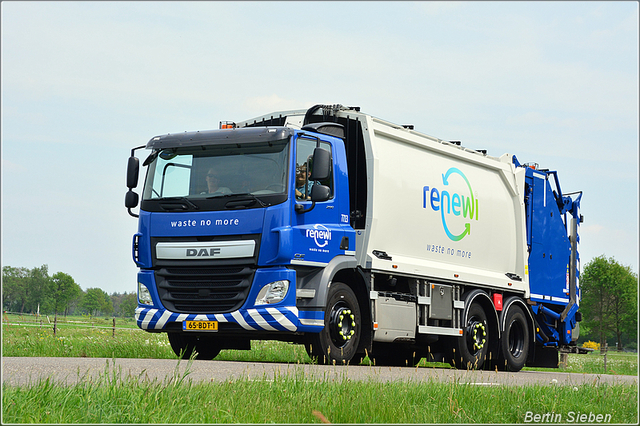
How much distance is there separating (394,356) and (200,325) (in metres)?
5.31

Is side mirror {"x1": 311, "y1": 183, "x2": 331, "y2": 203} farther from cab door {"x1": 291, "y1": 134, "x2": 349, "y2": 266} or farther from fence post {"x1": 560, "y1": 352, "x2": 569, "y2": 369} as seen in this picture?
fence post {"x1": 560, "y1": 352, "x2": 569, "y2": 369}

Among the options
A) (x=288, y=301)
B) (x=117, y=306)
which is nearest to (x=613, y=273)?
(x=288, y=301)

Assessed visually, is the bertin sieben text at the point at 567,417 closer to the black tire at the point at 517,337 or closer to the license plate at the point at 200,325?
the license plate at the point at 200,325

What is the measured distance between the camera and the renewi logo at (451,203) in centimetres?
1334

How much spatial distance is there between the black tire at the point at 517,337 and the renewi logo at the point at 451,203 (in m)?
1.98

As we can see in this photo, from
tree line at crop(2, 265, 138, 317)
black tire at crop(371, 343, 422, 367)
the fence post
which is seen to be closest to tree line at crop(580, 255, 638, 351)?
tree line at crop(2, 265, 138, 317)

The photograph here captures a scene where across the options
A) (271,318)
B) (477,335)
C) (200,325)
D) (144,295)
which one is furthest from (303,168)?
(477,335)

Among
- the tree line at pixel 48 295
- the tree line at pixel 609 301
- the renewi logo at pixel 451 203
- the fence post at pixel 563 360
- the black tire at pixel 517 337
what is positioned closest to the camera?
the renewi logo at pixel 451 203

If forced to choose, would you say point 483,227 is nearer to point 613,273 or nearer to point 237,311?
point 237,311

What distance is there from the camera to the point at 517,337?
15242 mm

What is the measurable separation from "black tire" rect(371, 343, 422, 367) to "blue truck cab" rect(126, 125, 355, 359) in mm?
4053

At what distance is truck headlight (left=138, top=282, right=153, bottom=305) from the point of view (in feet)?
36.7

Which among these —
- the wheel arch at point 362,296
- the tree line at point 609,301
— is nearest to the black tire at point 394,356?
the wheel arch at point 362,296

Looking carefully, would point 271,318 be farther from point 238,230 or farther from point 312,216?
point 312,216
